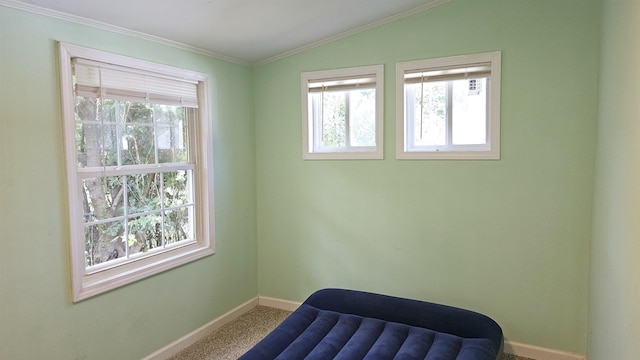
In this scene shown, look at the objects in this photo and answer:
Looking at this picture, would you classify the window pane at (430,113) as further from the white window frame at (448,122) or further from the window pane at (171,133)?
the window pane at (171,133)

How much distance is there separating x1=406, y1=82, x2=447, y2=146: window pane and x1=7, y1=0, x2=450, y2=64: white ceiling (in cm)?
58

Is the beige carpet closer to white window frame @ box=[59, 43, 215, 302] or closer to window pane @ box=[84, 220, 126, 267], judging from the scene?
white window frame @ box=[59, 43, 215, 302]

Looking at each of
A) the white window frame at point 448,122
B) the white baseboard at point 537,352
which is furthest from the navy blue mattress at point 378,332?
the white window frame at point 448,122

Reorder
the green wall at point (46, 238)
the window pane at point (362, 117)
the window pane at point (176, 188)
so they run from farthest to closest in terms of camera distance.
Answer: the window pane at point (362, 117)
the window pane at point (176, 188)
the green wall at point (46, 238)

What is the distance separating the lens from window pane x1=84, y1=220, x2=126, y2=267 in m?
2.35

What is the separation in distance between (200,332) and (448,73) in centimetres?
273

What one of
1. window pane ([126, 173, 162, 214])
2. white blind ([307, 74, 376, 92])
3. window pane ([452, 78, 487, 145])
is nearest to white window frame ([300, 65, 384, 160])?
white blind ([307, 74, 376, 92])

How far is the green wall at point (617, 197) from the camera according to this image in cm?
154

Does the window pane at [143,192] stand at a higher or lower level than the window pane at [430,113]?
lower

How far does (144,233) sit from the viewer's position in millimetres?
2711

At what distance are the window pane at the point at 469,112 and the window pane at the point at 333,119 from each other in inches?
35.4

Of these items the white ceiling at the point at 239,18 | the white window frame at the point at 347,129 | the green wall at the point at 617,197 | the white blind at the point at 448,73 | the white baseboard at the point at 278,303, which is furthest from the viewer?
the white baseboard at the point at 278,303

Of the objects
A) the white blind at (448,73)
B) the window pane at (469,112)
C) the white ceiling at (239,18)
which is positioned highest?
the white ceiling at (239,18)

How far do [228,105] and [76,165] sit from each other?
4.45ft
